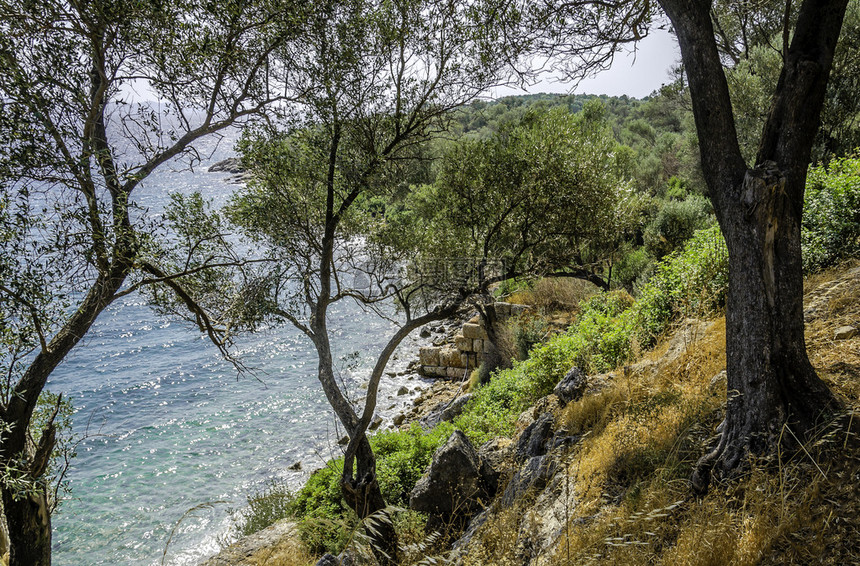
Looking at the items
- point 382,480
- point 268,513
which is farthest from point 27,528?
point 382,480

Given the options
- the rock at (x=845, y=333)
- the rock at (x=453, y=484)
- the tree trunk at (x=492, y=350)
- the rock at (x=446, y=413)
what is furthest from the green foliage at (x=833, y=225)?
the tree trunk at (x=492, y=350)

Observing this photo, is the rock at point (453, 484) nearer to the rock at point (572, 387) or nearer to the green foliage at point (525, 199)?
the rock at point (572, 387)

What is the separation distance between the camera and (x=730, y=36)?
2141cm

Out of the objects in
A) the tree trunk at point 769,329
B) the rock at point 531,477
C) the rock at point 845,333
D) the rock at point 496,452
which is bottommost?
the rock at point 496,452

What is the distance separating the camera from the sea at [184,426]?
1202 centimetres

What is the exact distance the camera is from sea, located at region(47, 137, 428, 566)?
12.0 m

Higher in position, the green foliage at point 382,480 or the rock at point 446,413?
the green foliage at point 382,480

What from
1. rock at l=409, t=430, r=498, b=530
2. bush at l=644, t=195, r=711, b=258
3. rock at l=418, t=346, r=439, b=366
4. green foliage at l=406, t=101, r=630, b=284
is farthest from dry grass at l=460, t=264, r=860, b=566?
rock at l=418, t=346, r=439, b=366

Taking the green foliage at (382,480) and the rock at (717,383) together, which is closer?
the rock at (717,383)

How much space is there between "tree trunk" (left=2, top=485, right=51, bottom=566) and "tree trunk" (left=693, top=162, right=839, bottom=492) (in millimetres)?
7713

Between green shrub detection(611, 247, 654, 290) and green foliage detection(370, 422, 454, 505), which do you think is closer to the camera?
green foliage detection(370, 422, 454, 505)

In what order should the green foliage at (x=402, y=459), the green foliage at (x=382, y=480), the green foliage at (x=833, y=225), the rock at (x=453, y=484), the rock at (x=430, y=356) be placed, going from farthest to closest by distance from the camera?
the rock at (x=430, y=356) < the green foliage at (x=402, y=459) < the green foliage at (x=382, y=480) < the green foliage at (x=833, y=225) < the rock at (x=453, y=484)

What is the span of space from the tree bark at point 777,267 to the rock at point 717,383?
4.60 feet

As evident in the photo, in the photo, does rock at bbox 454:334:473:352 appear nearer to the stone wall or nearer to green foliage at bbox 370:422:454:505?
the stone wall
